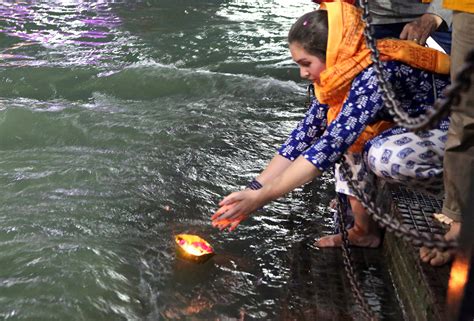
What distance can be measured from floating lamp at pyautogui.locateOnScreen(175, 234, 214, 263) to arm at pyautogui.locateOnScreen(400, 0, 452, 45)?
5.21 feet

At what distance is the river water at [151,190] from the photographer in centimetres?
303

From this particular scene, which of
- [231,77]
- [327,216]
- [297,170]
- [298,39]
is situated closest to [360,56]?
[298,39]

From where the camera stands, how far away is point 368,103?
2676 millimetres

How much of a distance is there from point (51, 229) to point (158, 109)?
8.54 ft

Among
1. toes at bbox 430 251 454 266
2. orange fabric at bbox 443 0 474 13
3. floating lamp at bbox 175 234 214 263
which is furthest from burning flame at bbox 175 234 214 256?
orange fabric at bbox 443 0 474 13

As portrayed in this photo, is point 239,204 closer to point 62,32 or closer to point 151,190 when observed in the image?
point 151,190

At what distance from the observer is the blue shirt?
8.78ft

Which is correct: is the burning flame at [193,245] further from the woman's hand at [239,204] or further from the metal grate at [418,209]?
the metal grate at [418,209]

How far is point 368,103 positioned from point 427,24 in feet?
3.01

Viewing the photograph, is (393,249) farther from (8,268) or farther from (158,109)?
(158,109)

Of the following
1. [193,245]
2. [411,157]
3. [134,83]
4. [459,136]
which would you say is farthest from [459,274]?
[134,83]

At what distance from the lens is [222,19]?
10844mm

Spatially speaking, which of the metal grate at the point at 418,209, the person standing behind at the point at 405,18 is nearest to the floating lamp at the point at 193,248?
the metal grate at the point at 418,209

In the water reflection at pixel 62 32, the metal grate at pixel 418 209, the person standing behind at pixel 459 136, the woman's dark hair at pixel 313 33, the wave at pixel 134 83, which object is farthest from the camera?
the water reflection at pixel 62 32
